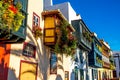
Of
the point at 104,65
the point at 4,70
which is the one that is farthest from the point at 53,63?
the point at 104,65

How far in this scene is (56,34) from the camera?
17.7 metres

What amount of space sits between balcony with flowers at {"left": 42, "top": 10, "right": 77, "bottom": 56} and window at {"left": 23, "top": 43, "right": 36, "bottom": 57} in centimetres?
202

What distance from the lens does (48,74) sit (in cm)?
1841

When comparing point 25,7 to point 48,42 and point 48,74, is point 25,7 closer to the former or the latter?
point 48,42

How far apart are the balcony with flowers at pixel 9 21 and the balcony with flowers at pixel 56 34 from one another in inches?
237

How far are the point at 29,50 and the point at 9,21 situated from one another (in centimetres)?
619

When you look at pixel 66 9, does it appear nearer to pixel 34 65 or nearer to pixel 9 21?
pixel 34 65

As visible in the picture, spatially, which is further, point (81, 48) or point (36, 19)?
point (81, 48)

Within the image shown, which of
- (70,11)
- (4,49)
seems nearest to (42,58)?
(4,49)

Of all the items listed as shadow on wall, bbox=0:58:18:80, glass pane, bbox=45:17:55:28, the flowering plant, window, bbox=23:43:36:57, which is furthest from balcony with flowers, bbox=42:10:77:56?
the flowering plant

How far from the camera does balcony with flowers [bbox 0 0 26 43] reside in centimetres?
936

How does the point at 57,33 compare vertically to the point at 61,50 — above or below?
above

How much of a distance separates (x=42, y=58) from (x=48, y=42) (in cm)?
147

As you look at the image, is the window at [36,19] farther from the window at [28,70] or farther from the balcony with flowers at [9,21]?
the balcony with flowers at [9,21]
